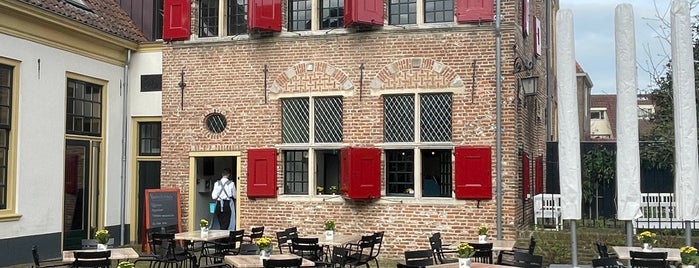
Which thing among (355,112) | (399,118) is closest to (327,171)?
(355,112)

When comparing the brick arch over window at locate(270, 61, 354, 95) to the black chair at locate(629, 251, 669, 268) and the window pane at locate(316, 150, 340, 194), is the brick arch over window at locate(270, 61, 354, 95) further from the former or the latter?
the black chair at locate(629, 251, 669, 268)

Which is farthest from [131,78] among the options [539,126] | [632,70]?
[632,70]

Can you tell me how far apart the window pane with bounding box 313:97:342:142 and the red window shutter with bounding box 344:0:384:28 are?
1.54m

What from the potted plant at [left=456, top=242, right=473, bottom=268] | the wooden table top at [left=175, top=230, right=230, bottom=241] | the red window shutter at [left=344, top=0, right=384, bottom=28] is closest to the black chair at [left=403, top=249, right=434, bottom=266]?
the potted plant at [left=456, top=242, right=473, bottom=268]

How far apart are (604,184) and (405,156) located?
231 inches

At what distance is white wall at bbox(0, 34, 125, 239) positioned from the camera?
41.5 feet

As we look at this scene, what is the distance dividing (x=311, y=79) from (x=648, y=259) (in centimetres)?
739

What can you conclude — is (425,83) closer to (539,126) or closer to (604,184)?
(539,126)

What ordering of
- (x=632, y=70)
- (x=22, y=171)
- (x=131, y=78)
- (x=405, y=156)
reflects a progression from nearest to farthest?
1. (x=632, y=70)
2. (x=22, y=171)
3. (x=405, y=156)
4. (x=131, y=78)

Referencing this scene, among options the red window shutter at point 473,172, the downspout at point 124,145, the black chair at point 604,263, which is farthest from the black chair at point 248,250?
the downspout at point 124,145

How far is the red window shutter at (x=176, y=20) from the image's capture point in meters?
14.9

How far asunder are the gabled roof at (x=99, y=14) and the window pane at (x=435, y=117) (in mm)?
6650

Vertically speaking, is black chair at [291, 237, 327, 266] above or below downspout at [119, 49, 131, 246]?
below

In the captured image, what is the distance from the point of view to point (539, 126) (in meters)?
16.5
